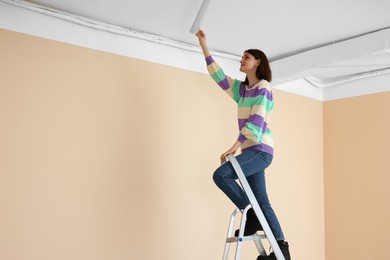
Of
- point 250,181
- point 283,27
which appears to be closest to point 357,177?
point 283,27

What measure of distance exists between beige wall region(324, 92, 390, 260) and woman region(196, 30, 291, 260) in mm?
1933

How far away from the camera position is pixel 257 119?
105 inches

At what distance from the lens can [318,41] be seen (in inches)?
148

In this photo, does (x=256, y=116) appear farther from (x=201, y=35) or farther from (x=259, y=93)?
(x=201, y=35)

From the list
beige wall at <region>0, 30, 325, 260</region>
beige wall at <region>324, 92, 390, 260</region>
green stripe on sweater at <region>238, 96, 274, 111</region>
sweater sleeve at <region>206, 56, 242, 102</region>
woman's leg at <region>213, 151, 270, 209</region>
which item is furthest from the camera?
beige wall at <region>324, 92, 390, 260</region>

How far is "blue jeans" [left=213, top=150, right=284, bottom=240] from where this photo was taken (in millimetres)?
2613

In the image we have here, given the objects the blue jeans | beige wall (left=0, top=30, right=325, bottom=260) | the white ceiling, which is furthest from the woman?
beige wall (left=0, top=30, right=325, bottom=260)

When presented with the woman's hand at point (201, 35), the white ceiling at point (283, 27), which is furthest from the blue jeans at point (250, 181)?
A: the white ceiling at point (283, 27)

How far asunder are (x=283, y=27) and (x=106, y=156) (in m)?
1.62

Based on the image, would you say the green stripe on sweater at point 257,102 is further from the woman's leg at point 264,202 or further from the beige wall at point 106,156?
the beige wall at point 106,156

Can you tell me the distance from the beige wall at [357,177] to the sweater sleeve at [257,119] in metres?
2.00

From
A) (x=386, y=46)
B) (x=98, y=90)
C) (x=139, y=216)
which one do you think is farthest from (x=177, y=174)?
(x=386, y=46)

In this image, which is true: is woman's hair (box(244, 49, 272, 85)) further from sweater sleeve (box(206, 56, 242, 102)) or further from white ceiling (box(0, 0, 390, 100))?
white ceiling (box(0, 0, 390, 100))

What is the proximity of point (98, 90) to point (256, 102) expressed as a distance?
1.16 meters
